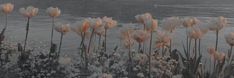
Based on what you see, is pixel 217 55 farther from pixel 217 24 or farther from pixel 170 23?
pixel 170 23

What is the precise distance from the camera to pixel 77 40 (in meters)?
12.4

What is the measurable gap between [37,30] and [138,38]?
32.6 ft

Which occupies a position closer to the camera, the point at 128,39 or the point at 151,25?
the point at 151,25

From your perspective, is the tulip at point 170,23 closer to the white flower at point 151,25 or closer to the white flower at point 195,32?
the white flower at point 195,32

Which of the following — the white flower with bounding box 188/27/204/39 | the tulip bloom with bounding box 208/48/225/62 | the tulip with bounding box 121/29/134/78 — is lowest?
the tulip bloom with bounding box 208/48/225/62

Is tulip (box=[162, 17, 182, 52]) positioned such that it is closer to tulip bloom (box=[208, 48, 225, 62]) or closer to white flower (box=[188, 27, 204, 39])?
white flower (box=[188, 27, 204, 39])

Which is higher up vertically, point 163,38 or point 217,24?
point 217,24

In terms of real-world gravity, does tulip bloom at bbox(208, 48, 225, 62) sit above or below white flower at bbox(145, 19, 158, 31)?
below

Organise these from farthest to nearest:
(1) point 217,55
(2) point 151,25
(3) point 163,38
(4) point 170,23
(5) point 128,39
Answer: (4) point 170,23 → (5) point 128,39 → (3) point 163,38 → (1) point 217,55 → (2) point 151,25

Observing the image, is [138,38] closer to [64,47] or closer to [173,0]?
[64,47]

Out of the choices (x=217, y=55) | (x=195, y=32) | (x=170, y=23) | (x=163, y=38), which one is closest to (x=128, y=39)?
(x=163, y=38)

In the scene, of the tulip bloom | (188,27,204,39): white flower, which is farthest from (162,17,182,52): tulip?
the tulip bloom

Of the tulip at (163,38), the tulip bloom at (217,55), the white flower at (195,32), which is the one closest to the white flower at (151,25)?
the tulip at (163,38)

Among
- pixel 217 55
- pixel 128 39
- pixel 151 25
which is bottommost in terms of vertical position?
pixel 217 55
